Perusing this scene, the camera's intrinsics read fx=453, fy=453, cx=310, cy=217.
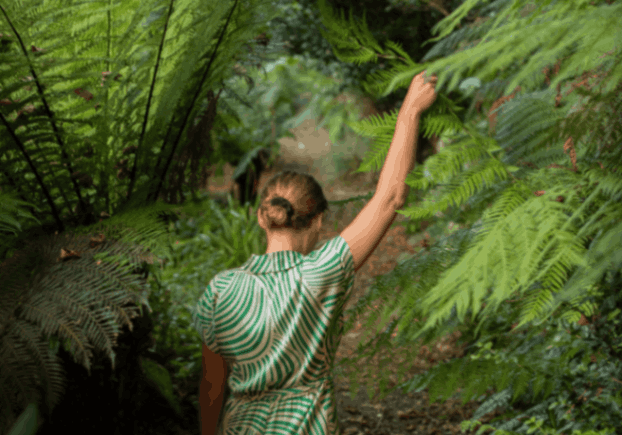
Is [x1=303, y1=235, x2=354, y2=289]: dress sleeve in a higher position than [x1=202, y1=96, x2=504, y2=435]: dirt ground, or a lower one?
higher

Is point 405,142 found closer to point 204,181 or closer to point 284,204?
point 284,204

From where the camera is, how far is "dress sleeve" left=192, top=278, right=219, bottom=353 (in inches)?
42.6

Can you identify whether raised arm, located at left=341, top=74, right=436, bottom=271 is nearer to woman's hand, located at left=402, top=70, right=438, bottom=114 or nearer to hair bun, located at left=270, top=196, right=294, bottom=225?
woman's hand, located at left=402, top=70, right=438, bottom=114

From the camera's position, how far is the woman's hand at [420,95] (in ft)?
3.30

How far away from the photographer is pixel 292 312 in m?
1.05

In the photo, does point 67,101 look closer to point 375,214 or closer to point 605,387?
point 375,214

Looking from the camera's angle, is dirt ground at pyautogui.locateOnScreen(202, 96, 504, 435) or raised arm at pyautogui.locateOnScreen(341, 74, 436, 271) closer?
raised arm at pyautogui.locateOnScreen(341, 74, 436, 271)

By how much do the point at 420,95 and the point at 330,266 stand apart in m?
0.43

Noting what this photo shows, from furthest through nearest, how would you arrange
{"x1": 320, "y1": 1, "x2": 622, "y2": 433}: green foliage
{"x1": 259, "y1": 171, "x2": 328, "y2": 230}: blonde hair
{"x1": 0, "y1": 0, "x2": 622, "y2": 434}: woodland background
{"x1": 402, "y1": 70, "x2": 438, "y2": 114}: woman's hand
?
{"x1": 259, "y1": 171, "x2": 328, "y2": 230}: blonde hair, {"x1": 402, "y1": 70, "x2": 438, "y2": 114}: woman's hand, {"x1": 0, "y1": 0, "x2": 622, "y2": 434}: woodland background, {"x1": 320, "y1": 1, "x2": 622, "y2": 433}: green foliage

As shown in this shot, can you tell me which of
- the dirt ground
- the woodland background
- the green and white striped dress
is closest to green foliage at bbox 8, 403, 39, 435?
the woodland background

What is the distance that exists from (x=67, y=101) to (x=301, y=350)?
2.77 feet

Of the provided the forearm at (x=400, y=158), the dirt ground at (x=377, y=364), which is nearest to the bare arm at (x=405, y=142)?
the forearm at (x=400, y=158)

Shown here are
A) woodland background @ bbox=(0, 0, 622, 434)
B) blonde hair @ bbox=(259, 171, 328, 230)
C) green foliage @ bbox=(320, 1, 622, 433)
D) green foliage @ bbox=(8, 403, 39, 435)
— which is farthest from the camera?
blonde hair @ bbox=(259, 171, 328, 230)

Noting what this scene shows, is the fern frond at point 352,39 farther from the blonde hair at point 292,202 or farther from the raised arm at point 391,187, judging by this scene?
the blonde hair at point 292,202
